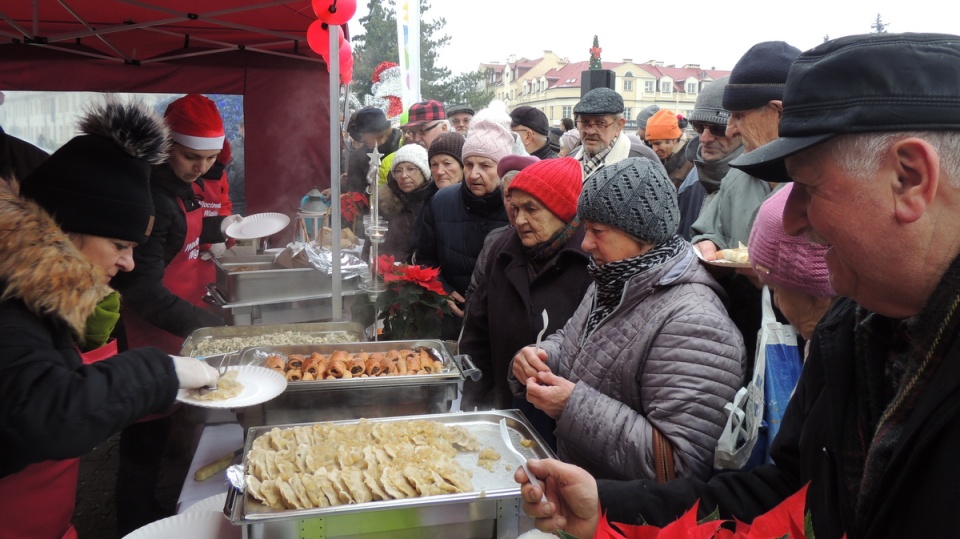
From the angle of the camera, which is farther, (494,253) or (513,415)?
(494,253)

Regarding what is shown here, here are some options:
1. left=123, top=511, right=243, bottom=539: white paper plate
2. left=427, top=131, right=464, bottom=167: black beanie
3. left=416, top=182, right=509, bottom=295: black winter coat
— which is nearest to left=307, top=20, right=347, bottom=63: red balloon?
left=427, top=131, right=464, bottom=167: black beanie

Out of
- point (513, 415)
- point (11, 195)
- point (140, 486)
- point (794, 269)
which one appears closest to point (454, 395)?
point (513, 415)

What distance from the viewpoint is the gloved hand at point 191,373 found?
5.18 ft

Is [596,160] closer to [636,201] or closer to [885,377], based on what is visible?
[636,201]

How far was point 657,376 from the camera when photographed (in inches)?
→ 60.4

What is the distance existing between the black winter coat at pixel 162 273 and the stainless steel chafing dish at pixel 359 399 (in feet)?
3.55

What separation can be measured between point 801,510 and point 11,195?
1612 mm

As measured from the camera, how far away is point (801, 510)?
0.74m

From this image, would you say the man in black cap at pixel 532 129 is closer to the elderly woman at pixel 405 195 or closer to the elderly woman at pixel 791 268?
the elderly woman at pixel 405 195

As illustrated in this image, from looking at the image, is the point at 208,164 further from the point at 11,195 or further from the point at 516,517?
the point at 516,517

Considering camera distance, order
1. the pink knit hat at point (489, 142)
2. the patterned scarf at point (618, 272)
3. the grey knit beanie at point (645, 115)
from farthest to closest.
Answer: the grey knit beanie at point (645, 115)
the pink knit hat at point (489, 142)
the patterned scarf at point (618, 272)

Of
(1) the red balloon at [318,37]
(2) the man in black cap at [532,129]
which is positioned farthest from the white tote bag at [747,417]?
(2) the man in black cap at [532,129]

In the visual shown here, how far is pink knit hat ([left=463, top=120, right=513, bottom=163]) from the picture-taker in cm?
321

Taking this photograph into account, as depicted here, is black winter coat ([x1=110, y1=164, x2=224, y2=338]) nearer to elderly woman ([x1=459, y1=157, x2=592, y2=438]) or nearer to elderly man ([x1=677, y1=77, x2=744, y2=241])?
elderly woman ([x1=459, y1=157, x2=592, y2=438])
